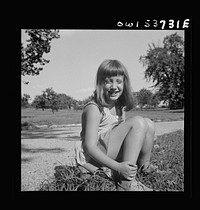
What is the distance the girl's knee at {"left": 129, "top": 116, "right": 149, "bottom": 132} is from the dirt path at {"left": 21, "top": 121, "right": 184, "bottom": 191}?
0.32 metres

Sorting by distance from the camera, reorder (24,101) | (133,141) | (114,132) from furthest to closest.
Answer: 1. (24,101)
2. (114,132)
3. (133,141)

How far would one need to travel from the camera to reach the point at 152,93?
3.59 metres

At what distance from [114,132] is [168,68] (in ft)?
3.51

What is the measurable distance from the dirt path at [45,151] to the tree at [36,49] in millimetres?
765

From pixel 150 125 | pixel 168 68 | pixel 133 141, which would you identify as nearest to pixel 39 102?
pixel 133 141

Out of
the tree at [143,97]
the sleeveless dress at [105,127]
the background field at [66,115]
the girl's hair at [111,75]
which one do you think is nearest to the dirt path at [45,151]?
the background field at [66,115]

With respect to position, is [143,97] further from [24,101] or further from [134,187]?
[24,101]

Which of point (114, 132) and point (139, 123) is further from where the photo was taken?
point (114, 132)

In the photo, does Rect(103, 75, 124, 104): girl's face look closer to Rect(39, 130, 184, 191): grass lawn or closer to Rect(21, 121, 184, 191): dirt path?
Rect(21, 121, 184, 191): dirt path

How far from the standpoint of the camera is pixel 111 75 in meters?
3.40
